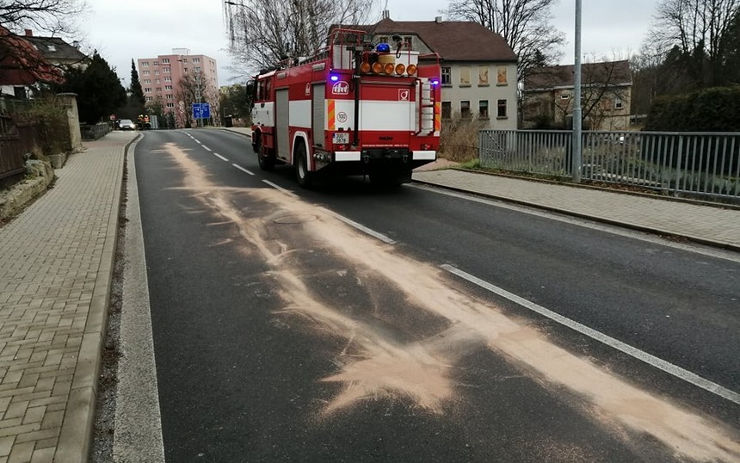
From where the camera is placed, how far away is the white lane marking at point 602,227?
25.1 feet

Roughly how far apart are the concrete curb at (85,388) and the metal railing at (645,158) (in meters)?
10.7

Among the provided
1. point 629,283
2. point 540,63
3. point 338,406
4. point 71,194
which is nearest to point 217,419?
point 338,406

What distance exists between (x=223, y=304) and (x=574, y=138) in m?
10.6

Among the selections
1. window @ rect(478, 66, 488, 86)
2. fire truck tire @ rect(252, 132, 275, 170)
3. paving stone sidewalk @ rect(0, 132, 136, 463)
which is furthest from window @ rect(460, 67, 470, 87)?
paving stone sidewalk @ rect(0, 132, 136, 463)

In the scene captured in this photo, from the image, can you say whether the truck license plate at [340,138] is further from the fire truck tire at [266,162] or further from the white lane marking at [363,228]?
the fire truck tire at [266,162]

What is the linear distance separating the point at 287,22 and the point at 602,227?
3209 centimetres

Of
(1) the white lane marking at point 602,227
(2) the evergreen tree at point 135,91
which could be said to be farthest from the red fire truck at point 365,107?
(2) the evergreen tree at point 135,91

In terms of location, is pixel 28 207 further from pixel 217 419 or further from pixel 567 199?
pixel 567 199

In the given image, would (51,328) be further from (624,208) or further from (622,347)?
(624,208)

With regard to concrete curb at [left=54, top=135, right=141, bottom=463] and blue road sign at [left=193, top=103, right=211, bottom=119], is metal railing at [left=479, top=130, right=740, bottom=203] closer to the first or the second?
concrete curb at [left=54, top=135, right=141, bottom=463]

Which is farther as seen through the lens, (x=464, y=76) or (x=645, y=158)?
(x=464, y=76)

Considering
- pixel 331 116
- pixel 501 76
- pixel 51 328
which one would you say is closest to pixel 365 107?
pixel 331 116

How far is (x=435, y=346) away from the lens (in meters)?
4.68

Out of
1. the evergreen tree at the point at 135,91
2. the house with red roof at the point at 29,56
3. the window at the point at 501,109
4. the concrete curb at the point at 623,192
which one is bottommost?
the concrete curb at the point at 623,192
